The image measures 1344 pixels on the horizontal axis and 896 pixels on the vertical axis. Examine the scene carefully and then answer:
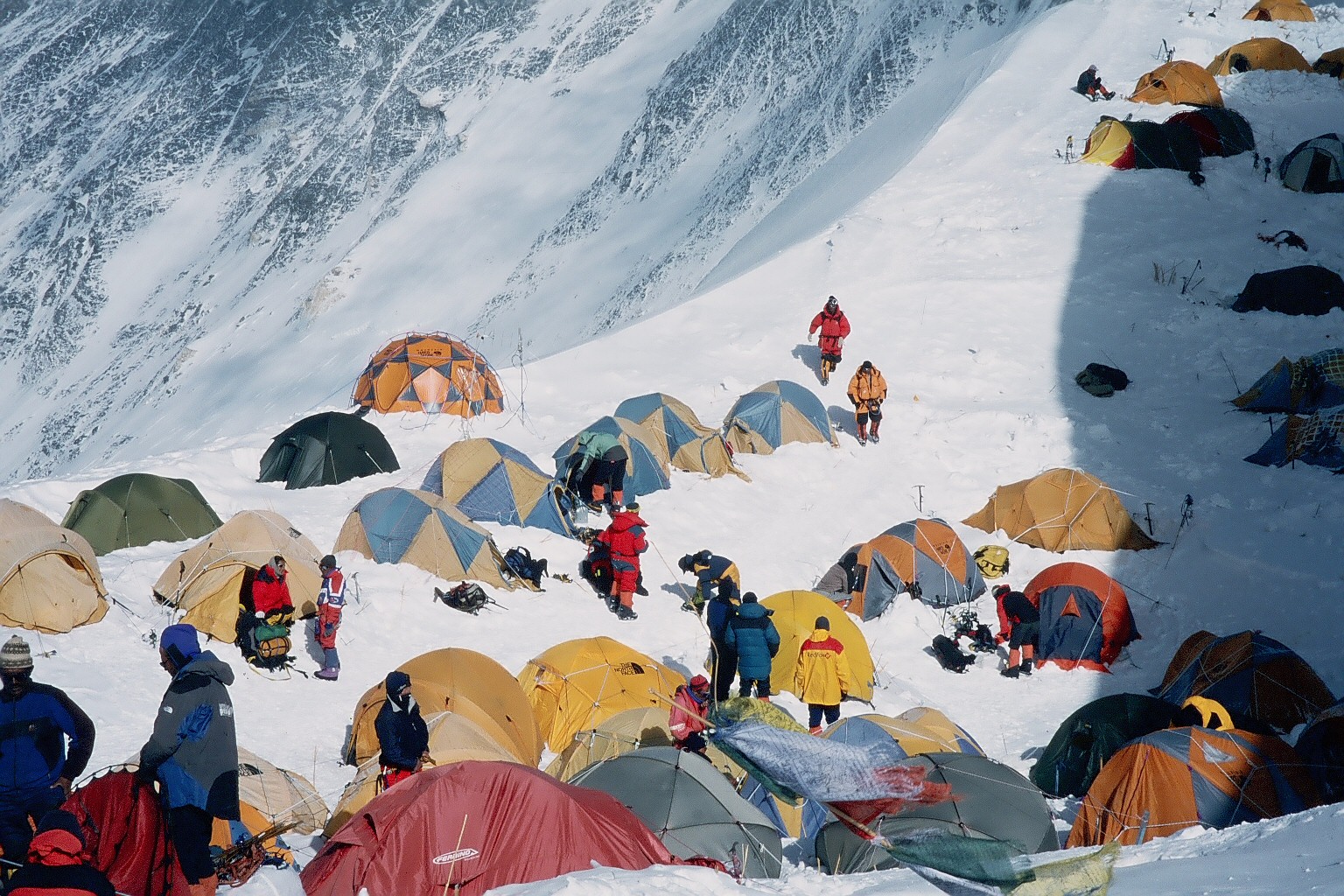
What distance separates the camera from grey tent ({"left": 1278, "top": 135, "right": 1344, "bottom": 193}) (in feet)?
79.8

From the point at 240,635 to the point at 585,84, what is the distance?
6106 cm

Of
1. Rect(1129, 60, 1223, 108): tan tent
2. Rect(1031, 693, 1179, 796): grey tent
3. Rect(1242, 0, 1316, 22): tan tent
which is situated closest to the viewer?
Rect(1031, 693, 1179, 796): grey tent

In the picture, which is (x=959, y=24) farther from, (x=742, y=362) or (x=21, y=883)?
(x=21, y=883)

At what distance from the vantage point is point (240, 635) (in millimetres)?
11078

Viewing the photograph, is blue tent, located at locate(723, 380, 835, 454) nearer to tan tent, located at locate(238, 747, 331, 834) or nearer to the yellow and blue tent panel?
the yellow and blue tent panel

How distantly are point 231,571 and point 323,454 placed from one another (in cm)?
426

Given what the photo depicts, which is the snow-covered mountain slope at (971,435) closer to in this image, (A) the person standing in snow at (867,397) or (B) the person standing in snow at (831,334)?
(A) the person standing in snow at (867,397)

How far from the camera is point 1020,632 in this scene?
12.8 m

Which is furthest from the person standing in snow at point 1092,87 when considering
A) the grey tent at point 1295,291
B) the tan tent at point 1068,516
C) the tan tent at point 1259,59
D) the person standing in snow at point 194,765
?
the person standing in snow at point 194,765

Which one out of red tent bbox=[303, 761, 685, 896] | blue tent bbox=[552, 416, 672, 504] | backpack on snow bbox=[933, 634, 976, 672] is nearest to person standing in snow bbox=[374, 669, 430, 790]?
red tent bbox=[303, 761, 685, 896]

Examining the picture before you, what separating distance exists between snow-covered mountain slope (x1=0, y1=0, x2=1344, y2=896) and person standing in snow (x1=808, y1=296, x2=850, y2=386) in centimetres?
40

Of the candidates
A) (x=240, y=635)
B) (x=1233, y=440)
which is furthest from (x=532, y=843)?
(x=1233, y=440)

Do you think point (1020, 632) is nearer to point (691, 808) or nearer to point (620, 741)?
point (620, 741)

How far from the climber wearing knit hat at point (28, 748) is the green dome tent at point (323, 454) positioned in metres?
9.89
